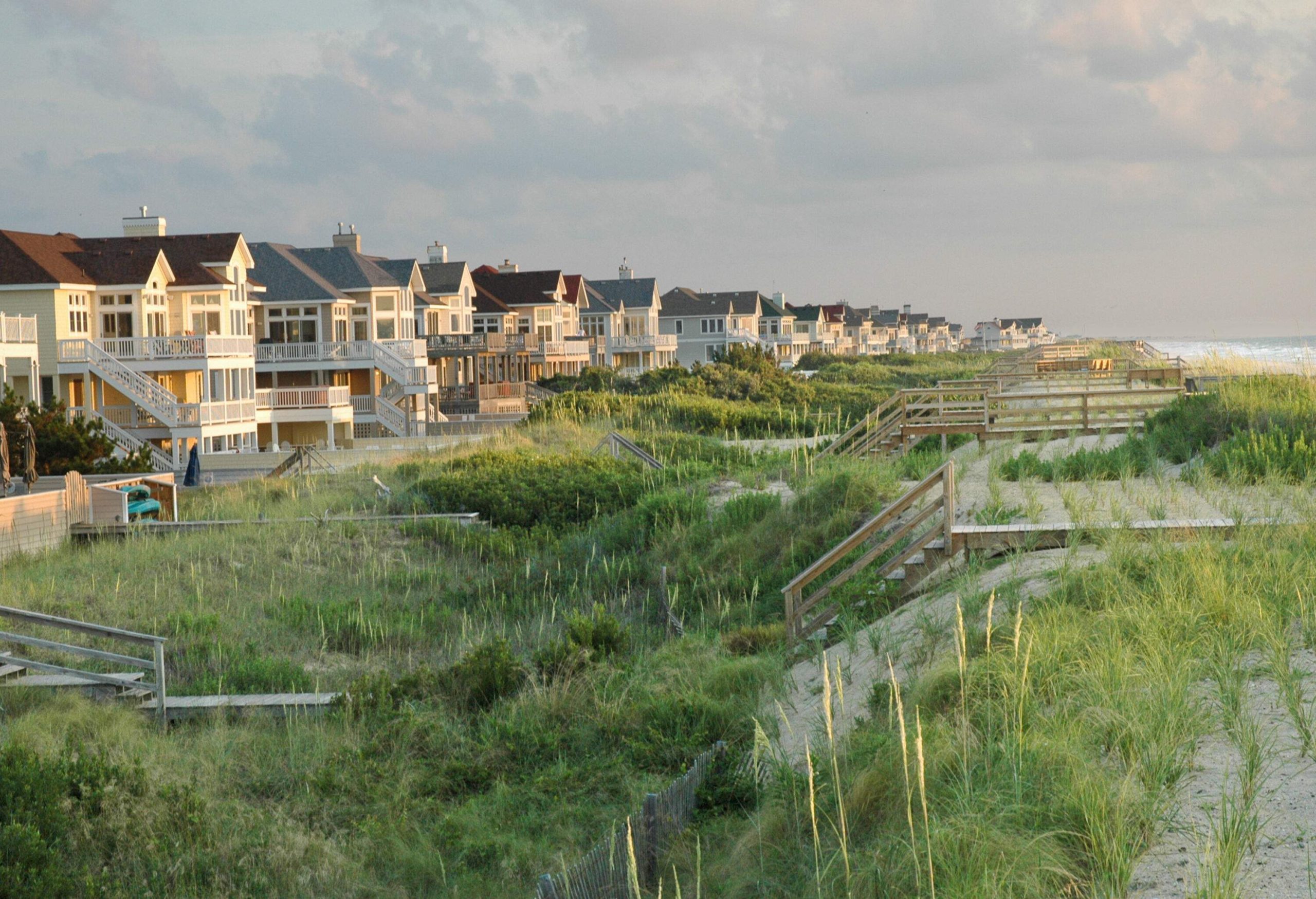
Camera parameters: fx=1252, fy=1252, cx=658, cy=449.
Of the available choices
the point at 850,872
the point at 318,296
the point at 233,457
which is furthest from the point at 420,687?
the point at 318,296

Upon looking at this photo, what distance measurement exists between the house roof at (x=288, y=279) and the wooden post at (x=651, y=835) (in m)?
51.1

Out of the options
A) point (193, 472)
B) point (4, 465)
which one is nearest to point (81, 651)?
Result: point (4, 465)

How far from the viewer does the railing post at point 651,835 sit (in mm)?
7465

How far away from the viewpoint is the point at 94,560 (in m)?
19.9

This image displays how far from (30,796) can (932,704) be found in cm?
630

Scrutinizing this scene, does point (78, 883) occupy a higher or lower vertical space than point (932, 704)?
lower

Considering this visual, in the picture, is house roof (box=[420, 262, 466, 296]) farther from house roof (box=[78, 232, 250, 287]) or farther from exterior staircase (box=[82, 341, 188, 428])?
exterior staircase (box=[82, 341, 188, 428])

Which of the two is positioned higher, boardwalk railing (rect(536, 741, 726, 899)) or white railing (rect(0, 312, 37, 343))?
white railing (rect(0, 312, 37, 343))

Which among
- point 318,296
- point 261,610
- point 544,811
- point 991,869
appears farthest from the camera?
point 318,296

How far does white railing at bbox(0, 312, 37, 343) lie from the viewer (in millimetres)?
34875

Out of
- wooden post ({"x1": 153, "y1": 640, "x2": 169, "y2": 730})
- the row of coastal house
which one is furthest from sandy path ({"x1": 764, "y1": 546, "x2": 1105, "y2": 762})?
the row of coastal house

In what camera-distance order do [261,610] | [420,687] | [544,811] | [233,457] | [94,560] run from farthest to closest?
[233,457] → [94,560] → [261,610] → [420,687] → [544,811]

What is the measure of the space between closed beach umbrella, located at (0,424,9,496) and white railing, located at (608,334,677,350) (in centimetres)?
7582

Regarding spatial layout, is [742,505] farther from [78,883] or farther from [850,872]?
[850,872]
